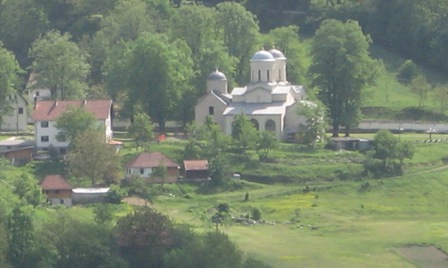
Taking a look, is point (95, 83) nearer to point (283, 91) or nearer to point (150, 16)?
point (150, 16)

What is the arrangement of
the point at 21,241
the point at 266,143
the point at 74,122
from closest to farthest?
1. the point at 21,241
2. the point at 266,143
3. the point at 74,122

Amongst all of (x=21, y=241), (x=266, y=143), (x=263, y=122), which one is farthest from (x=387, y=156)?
(x=21, y=241)

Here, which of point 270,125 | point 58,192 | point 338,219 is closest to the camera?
point 338,219

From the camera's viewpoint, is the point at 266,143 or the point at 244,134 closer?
the point at 266,143

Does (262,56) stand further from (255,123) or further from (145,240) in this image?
(145,240)

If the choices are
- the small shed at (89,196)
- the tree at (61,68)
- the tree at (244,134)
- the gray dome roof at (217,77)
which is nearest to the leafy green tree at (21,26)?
the tree at (61,68)

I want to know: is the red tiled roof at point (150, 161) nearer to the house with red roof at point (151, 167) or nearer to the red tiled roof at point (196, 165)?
the house with red roof at point (151, 167)
